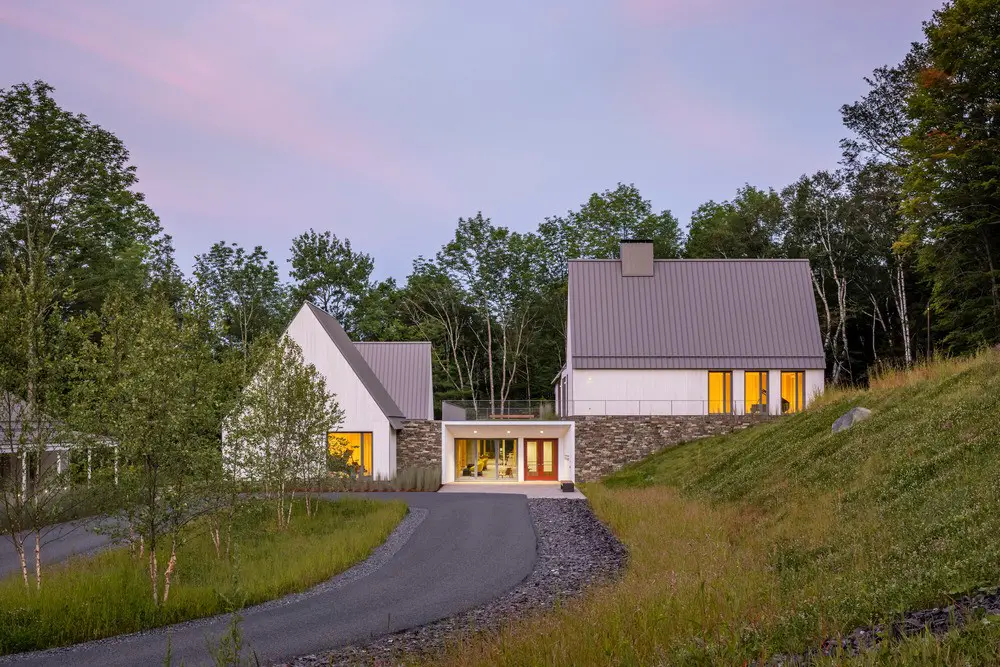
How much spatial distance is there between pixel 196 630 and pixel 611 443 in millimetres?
24427

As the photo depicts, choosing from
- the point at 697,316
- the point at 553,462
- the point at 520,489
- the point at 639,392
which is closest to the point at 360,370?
the point at 520,489

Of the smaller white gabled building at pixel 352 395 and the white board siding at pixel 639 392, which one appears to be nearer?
the smaller white gabled building at pixel 352 395

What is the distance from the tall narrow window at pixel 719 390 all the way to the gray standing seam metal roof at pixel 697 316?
0.46 metres

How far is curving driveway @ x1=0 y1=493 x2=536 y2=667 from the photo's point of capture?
9.36m

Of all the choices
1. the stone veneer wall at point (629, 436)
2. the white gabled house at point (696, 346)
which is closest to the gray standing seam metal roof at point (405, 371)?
the white gabled house at point (696, 346)

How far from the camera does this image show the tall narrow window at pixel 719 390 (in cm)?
3416

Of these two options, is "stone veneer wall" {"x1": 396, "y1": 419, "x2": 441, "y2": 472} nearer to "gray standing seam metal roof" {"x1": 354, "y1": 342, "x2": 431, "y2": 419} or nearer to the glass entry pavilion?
the glass entry pavilion

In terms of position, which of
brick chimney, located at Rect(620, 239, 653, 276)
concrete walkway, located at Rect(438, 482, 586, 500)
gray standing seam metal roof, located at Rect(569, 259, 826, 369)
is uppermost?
brick chimney, located at Rect(620, 239, 653, 276)

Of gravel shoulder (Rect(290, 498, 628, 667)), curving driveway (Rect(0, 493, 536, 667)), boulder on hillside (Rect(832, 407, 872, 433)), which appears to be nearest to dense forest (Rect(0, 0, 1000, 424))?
curving driveway (Rect(0, 493, 536, 667))

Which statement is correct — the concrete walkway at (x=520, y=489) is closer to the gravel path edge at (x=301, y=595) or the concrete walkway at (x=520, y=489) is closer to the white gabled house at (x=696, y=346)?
the white gabled house at (x=696, y=346)

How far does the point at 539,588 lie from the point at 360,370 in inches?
817

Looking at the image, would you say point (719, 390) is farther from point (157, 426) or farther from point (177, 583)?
point (157, 426)

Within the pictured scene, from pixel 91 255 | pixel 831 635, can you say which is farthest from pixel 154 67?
pixel 831 635

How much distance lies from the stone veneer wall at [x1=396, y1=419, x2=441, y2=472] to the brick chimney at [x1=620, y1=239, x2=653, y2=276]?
472 inches
